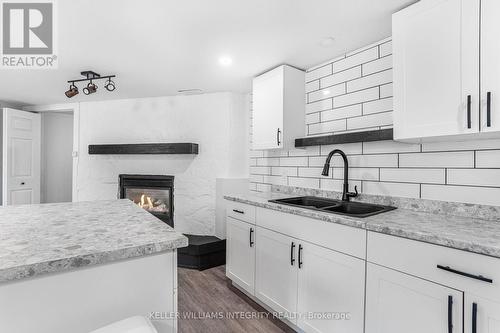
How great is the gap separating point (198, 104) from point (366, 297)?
3.02 metres

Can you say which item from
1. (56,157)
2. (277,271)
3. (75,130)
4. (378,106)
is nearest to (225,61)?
(378,106)

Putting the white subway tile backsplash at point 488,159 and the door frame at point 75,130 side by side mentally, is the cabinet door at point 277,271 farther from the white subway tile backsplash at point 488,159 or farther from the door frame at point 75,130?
the door frame at point 75,130

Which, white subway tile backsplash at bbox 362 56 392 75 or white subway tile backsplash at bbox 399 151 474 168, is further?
white subway tile backsplash at bbox 362 56 392 75

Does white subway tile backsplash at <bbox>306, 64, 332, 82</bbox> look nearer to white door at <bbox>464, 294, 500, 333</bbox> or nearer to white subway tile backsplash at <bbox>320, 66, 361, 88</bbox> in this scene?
white subway tile backsplash at <bbox>320, 66, 361, 88</bbox>

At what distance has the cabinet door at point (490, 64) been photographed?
46.3 inches

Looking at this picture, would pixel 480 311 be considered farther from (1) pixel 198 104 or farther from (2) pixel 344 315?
(1) pixel 198 104

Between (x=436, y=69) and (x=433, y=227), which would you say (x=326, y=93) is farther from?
(x=433, y=227)

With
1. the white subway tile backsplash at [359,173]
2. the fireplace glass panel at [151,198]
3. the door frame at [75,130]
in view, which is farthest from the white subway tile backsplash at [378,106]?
the door frame at [75,130]

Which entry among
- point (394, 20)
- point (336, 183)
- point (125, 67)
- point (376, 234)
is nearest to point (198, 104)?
point (125, 67)

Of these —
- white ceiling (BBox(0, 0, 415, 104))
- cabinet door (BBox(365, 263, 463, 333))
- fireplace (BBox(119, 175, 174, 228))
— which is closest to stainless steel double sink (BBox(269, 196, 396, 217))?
cabinet door (BBox(365, 263, 463, 333))

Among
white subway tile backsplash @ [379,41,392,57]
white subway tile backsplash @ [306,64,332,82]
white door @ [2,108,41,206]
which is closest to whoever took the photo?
white subway tile backsplash @ [379,41,392,57]

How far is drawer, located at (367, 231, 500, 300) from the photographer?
986 millimetres

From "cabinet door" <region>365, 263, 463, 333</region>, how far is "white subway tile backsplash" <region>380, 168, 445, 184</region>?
74 cm

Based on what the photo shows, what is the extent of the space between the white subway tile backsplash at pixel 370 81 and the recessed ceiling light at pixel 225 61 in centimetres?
109
